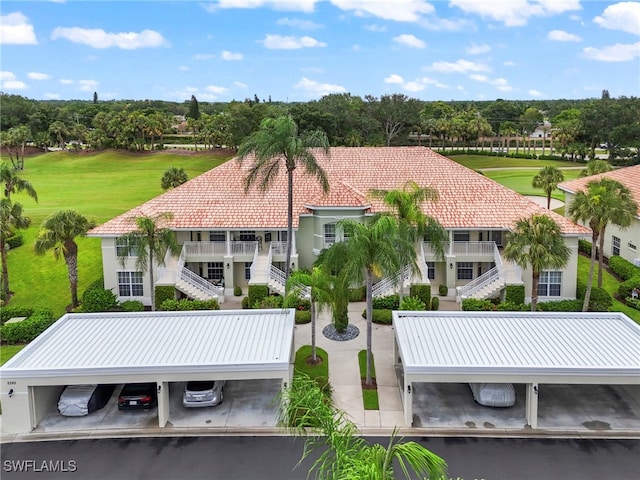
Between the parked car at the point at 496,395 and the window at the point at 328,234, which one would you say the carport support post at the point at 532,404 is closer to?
the parked car at the point at 496,395

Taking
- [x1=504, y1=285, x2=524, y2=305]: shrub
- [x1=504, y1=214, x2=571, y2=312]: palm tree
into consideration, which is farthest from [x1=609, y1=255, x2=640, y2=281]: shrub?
[x1=504, y1=214, x2=571, y2=312]: palm tree

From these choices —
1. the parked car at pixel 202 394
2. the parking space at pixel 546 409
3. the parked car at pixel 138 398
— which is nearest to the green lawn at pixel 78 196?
the parked car at pixel 138 398

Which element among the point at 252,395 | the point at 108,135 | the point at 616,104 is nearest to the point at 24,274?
the point at 252,395

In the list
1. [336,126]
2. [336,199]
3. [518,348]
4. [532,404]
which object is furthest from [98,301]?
[336,126]

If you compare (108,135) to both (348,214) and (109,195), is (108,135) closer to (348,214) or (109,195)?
(109,195)

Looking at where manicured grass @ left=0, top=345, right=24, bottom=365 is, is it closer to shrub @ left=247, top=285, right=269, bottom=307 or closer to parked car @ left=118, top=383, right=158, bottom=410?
parked car @ left=118, top=383, right=158, bottom=410
